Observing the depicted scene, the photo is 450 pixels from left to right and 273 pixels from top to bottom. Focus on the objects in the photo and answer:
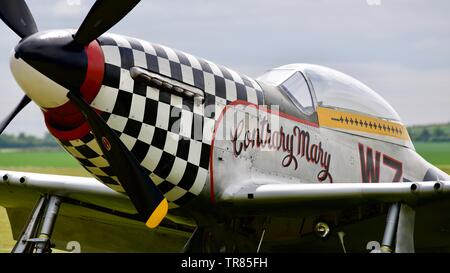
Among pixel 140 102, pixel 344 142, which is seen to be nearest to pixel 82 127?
pixel 140 102

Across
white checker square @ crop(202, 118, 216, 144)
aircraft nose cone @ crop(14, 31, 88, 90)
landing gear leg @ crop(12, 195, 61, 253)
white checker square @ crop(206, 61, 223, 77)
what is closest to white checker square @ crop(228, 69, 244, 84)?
white checker square @ crop(206, 61, 223, 77)

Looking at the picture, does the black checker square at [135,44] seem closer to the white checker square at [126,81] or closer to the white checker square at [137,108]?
the white checker square at [126,81]

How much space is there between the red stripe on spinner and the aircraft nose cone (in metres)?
0.07

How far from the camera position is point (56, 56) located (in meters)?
6.24

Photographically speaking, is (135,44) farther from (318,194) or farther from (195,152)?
(318,194)

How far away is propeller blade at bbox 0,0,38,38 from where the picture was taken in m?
6.67

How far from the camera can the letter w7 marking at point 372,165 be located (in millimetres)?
8859

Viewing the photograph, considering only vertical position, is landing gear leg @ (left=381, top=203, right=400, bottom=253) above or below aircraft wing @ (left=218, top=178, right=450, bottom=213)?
below

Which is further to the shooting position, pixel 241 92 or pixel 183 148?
pixel 241 92

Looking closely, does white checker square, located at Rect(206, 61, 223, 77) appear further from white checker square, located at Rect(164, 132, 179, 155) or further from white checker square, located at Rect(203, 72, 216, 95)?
white checker square, located at Rect(164, 132, 179, 155)

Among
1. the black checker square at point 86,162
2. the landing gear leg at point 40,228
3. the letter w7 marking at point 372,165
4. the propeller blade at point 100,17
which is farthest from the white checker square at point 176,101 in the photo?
the letter w7 marking at point 372,165

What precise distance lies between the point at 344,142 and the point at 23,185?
337cm

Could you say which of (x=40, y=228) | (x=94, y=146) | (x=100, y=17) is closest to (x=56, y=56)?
(x=100, y=17)

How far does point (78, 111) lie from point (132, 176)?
66cm
